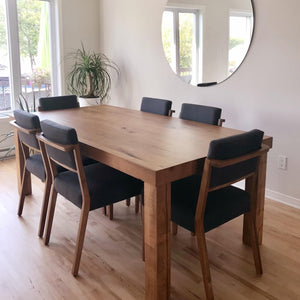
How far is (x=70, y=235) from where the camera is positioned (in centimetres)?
251

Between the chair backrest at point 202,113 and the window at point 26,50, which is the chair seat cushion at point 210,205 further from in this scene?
the window at point 26,50

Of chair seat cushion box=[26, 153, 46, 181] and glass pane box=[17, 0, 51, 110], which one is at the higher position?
glass pane box=[17, 0, 51, 110]

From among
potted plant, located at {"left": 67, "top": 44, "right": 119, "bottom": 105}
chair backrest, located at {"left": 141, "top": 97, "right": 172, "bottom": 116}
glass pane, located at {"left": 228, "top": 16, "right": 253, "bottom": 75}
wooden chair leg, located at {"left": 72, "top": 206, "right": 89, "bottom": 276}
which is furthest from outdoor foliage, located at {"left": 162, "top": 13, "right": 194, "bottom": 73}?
wooden chair leg, located at {"left": 72, "top": 206, "right": 89, "bottom": 276}

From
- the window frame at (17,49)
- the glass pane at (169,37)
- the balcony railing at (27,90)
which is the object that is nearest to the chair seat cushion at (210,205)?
the glass pane at (169,37)

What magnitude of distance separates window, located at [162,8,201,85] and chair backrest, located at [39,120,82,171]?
194cm

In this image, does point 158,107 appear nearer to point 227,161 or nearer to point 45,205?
point 45,205

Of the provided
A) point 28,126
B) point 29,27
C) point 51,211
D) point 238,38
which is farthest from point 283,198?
point 29,27

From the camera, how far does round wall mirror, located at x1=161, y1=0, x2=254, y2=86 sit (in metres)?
3.10

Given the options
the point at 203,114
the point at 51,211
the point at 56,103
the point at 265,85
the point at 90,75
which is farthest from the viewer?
the point at 90,75

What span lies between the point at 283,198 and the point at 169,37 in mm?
2029

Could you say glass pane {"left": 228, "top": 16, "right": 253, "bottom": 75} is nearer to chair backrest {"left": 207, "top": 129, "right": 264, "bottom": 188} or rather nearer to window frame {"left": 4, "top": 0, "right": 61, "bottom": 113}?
chair backrest {"left": 207, "top": 129, "right": 264, "bottom": 188}

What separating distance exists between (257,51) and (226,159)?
169 cm

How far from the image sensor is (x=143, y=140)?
2.16 m

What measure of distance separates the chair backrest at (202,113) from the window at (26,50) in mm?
2160
